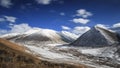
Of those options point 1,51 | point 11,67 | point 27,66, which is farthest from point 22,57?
point 11,67

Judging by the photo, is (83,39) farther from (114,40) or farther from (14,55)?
(14,55)

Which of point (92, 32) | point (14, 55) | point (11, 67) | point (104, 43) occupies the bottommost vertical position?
point (11, 67)

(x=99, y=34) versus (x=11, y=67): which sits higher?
(x=99, y=34)

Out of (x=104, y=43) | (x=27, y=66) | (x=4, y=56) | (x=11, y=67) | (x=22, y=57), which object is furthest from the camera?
(x=104, y=43)

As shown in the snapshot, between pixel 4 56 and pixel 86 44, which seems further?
pixel 86 44

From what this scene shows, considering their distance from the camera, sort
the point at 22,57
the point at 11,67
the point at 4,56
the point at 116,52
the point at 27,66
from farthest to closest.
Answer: the point at 116,52
the point at 22,57
the point at 4,56
the point at 27,66
the point at 11,67

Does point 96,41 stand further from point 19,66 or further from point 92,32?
point 19,66
